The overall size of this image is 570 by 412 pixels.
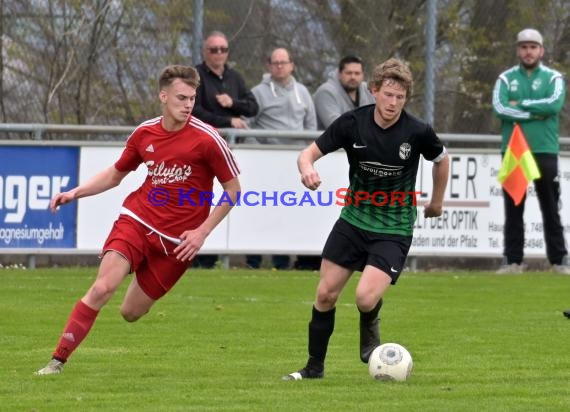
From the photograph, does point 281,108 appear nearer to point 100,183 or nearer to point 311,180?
point 100,183

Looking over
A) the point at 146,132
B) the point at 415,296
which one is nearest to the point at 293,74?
the point at 415,296

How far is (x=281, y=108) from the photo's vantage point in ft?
53.0

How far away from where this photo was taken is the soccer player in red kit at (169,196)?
8812 millimetres

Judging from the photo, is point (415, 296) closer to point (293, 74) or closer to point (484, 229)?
point (484, 229)

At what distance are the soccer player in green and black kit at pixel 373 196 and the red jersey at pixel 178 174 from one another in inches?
27.4

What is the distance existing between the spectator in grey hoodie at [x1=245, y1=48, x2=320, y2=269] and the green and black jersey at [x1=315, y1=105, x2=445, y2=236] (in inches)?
285

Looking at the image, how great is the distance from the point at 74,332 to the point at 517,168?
8.07 meters

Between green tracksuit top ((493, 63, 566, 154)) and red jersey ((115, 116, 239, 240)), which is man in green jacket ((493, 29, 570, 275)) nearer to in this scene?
green tracksuit top ((493, 63, 566, 154))

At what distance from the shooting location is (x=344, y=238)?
8648 millimetres

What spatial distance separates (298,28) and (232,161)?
797 cm

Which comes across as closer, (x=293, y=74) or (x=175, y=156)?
(x=175, y=156)

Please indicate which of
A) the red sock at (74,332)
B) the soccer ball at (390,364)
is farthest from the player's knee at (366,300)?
the red sock at (74,332)

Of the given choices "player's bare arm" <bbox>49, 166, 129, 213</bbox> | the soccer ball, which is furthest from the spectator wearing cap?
the soccer ball

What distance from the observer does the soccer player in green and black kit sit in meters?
8.52
